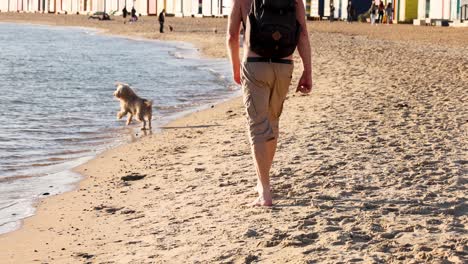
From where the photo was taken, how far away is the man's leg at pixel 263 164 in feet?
19.4

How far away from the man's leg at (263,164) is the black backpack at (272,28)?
588 mm

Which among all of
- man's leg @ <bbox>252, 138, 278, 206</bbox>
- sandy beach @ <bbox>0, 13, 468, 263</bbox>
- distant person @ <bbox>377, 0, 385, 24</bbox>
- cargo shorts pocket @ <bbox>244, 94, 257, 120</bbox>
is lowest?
sandy beach @ <bbox>0, 13, 468, 263</bbox>

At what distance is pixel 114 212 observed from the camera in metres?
6.76

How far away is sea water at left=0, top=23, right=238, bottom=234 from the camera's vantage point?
8.96m

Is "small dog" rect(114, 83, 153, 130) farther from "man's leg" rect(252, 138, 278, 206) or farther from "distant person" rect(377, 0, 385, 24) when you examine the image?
"distant person" rect(377, 0, 385, 24)

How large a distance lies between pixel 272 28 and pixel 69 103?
11621mm

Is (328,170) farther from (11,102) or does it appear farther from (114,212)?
(11,102)

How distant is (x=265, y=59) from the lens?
5.68 m

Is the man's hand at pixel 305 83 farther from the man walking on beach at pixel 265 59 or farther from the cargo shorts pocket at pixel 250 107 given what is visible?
the cargo shorts pocket at pixel 250 107

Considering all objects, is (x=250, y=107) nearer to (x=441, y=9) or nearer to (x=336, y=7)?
(x=441, y=9)

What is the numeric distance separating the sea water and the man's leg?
180 centimetres

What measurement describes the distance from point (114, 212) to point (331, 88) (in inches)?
336

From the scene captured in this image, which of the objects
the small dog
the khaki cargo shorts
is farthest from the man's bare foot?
the small dog

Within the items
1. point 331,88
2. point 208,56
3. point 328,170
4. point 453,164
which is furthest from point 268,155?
point 208,56
